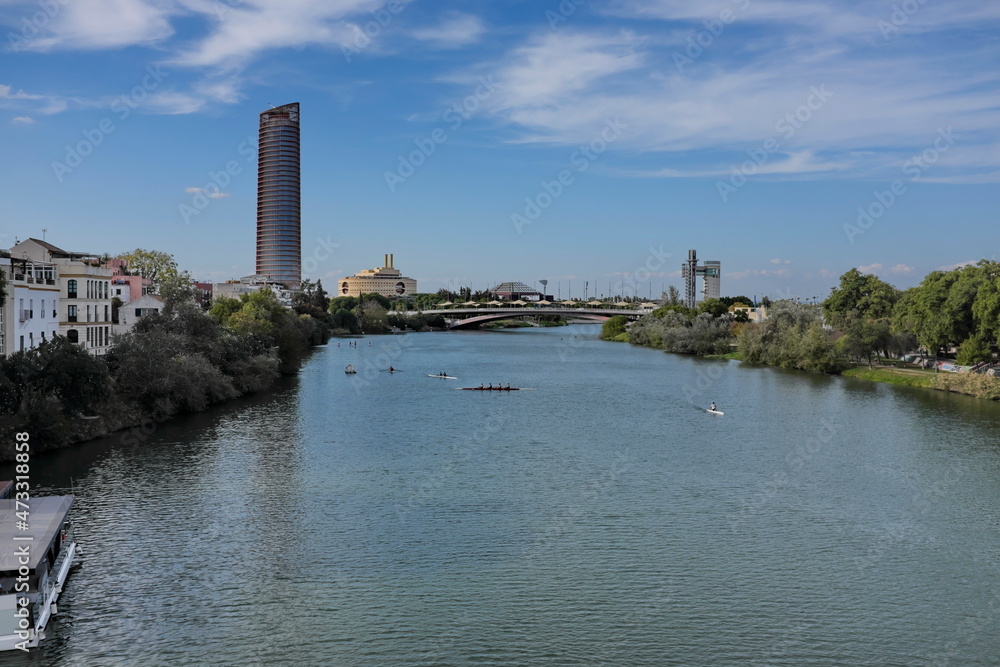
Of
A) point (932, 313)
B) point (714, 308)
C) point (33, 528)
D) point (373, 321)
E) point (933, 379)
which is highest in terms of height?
point (714, 308)

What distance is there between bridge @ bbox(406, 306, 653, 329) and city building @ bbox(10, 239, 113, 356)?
350 feet

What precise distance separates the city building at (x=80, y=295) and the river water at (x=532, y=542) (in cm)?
1066

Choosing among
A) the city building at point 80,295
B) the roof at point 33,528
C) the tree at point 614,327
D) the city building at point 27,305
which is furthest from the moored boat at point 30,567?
the tree at point 614,327

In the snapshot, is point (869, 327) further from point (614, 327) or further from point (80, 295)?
point (614, 327)

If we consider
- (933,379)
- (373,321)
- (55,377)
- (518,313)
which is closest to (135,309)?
(55,377)

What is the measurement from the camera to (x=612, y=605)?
21031 millimetres

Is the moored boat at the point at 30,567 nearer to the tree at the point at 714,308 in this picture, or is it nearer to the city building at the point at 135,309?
the city building at the point at 135,309

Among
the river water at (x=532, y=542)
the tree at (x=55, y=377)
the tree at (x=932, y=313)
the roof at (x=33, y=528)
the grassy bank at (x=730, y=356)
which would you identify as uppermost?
the tree at (x=932, y=313)

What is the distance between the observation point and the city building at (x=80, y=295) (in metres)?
49.3

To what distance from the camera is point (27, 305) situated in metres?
43.1

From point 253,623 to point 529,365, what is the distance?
71.1 m

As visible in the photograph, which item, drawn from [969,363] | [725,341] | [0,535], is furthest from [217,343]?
[725,341]

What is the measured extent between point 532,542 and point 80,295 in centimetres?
3906

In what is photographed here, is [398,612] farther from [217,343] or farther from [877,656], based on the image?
[217,343]
